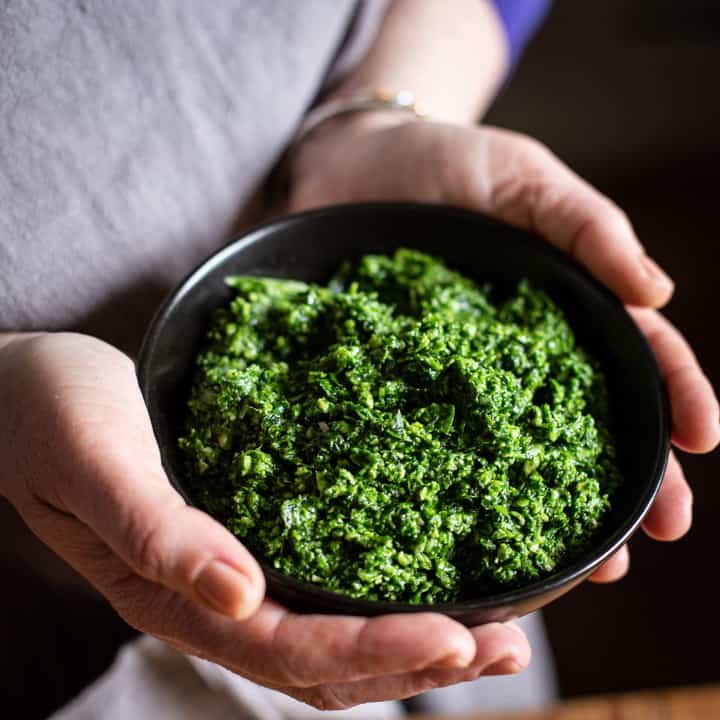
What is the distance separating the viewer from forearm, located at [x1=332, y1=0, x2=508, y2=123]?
2.56m

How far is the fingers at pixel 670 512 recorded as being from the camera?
1.77 m

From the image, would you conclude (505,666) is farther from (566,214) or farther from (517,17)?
(517,17)

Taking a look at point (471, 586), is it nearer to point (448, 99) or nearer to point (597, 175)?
point (448, 99)

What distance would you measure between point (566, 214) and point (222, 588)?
130cm

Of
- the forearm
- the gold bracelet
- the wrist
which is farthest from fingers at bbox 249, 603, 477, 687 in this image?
the forearm

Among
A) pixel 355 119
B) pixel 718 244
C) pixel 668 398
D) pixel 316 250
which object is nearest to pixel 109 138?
pixel 316 250

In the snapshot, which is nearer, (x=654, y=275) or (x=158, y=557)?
(x=158, y=557)

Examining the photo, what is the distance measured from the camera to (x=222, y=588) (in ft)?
4.08

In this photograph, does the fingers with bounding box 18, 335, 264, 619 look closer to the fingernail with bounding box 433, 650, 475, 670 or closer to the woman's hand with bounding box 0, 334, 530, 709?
the woman's hand with bounding box 0, 334, 530, 709

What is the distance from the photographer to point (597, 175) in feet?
15.7


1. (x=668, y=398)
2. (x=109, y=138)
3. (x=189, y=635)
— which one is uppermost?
(x=109, y=138)

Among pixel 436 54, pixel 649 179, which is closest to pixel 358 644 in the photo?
pixel 436 54

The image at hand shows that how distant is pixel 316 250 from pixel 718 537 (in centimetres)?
265

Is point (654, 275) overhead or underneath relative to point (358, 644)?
overhead
